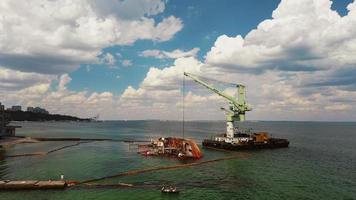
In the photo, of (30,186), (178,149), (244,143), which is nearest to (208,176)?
(178,149)

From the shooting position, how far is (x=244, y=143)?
397 ft

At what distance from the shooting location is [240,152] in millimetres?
111438

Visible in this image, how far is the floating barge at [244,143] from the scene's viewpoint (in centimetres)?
11744

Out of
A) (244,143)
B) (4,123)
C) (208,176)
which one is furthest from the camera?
(4,123)

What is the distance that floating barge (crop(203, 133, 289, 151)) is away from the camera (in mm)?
117438

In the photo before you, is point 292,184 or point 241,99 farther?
point 241,99

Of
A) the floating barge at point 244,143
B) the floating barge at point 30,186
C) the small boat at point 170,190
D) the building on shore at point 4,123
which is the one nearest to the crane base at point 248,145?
the floating barge at point 244,143

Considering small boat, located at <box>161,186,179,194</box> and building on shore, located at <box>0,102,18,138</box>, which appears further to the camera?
building on shore, located at <box>0,102,18,138</box>

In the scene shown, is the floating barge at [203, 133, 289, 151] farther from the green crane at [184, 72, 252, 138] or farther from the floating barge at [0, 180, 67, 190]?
the floating barge at [0, 180, 67, 190]

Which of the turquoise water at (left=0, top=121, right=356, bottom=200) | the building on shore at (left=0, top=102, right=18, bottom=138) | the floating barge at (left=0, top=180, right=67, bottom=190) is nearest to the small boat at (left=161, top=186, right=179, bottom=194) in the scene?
the turquoise water at (left=0, top=121, right=356, bottom=200)

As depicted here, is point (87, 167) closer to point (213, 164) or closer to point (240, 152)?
point (213, 164)

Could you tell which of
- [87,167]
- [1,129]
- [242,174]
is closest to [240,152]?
[242,174]

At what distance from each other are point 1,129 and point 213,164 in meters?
101

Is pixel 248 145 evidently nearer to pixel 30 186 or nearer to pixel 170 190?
pixel 170 190
